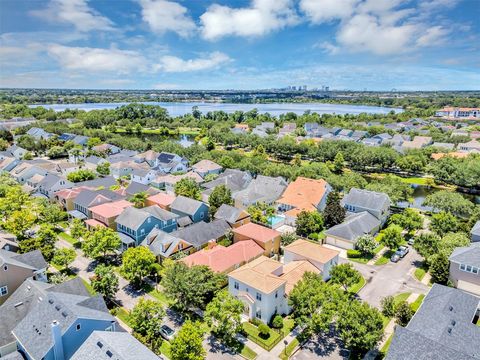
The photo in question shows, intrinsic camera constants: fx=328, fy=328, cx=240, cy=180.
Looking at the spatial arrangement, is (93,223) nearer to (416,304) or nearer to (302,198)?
(302,198)

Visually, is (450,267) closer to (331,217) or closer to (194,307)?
(331,217)

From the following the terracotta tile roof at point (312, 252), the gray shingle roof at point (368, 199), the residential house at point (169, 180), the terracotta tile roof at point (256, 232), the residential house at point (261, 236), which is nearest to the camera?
the terracotta tile roof at point (312, 252)

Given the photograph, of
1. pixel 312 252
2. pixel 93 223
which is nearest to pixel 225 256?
pixel 312 252

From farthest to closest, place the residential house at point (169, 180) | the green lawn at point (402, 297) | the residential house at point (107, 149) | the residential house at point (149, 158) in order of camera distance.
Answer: the residential house at point (107, 149), the residential house at point (149, 158), the residential house at point (169, 180), the green lawn at point (402, 297)

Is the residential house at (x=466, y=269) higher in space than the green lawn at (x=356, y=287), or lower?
higher

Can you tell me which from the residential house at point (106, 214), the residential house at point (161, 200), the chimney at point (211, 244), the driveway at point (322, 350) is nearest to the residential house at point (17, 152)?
the residential house at point (106, 214)

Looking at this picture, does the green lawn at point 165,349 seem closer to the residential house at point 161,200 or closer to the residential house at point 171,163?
the residential house at point 161,200
